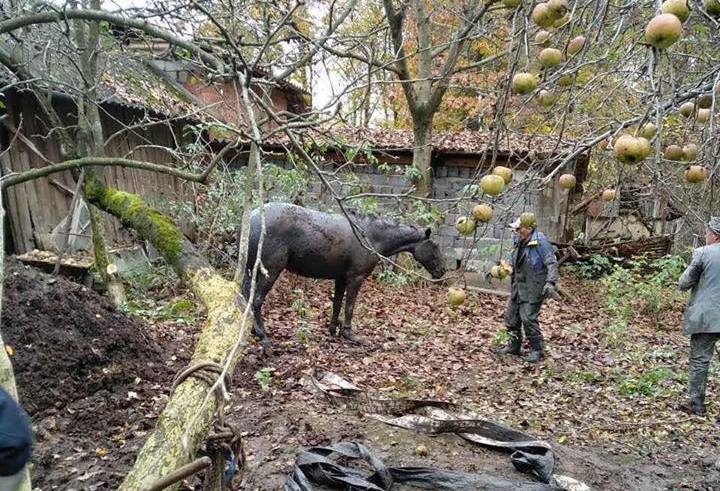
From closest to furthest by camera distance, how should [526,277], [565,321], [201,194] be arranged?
[526,277]
[565,321]
[201,194]

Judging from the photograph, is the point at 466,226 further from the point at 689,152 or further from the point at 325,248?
the point at 325,248

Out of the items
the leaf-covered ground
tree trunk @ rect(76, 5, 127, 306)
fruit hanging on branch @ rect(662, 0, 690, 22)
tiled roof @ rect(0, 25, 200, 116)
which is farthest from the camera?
tiled roof @ rect(0, 25, 200, 116)

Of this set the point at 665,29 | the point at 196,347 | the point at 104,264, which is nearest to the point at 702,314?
the point at 665,29

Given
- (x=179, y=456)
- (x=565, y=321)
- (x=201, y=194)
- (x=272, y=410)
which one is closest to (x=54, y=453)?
(x=272, y=410)

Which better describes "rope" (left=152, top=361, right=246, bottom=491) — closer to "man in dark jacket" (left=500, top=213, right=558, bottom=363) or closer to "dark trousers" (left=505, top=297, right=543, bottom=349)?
"man in dark jacket" (left=500, top=213, right=558, bottom=363)

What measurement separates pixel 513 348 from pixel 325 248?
277cm

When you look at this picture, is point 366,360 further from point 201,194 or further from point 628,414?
point 201,194

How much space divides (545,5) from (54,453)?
3943 mm

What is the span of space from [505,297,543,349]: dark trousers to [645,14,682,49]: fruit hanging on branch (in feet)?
17.4

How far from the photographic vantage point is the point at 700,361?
17.5 ft

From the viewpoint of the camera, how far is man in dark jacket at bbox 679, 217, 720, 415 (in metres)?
5.20

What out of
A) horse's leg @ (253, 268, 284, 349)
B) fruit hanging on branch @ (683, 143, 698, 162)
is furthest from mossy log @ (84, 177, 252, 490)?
fruit hanging on branch @ (683, 143, 698, 162)

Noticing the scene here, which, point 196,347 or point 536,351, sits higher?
point 196,347

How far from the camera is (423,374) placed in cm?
609
